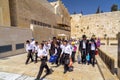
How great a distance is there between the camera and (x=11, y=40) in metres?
11.9

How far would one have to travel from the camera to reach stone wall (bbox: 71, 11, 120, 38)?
133ft

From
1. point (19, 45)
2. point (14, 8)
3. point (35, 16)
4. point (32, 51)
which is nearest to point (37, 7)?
point (35, 16)

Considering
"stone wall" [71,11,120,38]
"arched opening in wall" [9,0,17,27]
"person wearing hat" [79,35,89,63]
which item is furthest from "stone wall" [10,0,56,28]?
"stone wall" [71,11,120,38]

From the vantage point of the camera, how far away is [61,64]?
308 inches

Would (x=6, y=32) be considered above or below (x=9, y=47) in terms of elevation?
above

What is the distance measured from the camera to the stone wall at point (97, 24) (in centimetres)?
4047

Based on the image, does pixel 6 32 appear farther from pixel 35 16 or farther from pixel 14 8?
pixel 35 16

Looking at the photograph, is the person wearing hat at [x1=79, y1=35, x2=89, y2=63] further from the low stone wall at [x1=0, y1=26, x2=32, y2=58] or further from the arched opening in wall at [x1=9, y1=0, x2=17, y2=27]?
the arched opening in wall at [x1=9, y1=0, x2=17, y2=27]

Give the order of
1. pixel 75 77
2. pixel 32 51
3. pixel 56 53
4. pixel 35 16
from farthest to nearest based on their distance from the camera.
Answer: pixel 35 16 < pixel 32 51 < pixel 56 53 < pixel 75 77

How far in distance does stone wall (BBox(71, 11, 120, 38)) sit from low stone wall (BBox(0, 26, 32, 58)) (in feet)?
105

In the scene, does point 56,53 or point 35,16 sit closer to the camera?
point 56,53

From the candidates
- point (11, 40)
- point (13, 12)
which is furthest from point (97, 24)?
point (11, 40)

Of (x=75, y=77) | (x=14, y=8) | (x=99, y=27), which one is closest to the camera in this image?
(x=75, y=77)

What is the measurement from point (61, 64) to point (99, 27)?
3767 centimetres
